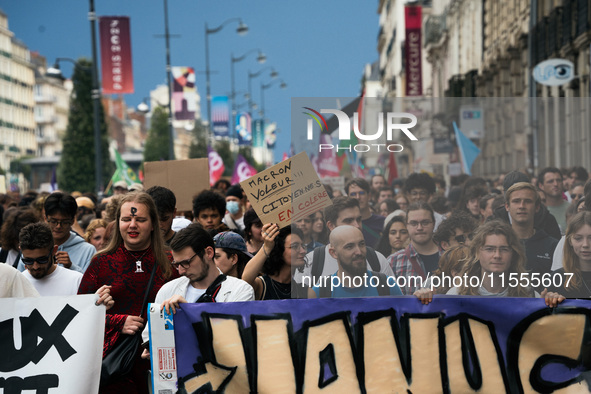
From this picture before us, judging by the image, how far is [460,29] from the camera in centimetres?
5416

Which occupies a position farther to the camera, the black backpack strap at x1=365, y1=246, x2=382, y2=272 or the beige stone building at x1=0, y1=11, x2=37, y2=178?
the beige stone building at x1=0, y1=11, x2=37, y2=178

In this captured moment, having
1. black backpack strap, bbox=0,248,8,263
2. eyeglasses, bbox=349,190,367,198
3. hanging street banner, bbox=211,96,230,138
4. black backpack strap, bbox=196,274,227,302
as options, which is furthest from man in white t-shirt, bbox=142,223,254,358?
hanging street banner, bbox=211,96,230,138

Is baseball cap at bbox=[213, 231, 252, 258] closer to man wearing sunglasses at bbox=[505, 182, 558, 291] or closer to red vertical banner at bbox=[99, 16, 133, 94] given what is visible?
man wearing sunglasses at bbox=[505, 182, 558, 291]

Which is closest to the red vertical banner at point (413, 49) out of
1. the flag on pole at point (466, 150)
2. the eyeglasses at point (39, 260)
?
the flag on pole at point (466, 150)

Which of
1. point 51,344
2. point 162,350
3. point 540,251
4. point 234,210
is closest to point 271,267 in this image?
point 162,350

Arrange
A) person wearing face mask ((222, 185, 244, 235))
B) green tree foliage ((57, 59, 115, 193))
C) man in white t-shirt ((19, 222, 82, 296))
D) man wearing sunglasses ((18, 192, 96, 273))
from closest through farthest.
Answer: man in white t-shirt ((19, 222, 82, 296)), man wearing sunglasses ((18, 192, 96, 273)), person wearing face mask ((222, 185, 244, 235)), green tree foliage ((57, 59, 115, 193))

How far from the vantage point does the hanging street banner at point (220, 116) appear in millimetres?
58281

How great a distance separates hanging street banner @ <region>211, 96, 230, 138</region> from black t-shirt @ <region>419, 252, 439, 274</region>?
172 ft

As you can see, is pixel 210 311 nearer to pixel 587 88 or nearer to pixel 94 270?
pixel 94 270

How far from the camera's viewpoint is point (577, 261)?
18.5 ft

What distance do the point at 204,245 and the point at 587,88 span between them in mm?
21710

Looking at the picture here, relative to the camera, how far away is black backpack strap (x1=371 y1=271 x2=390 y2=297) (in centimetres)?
569

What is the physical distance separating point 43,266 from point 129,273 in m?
0.80

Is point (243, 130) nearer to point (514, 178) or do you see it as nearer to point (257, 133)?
point (257, 133)
